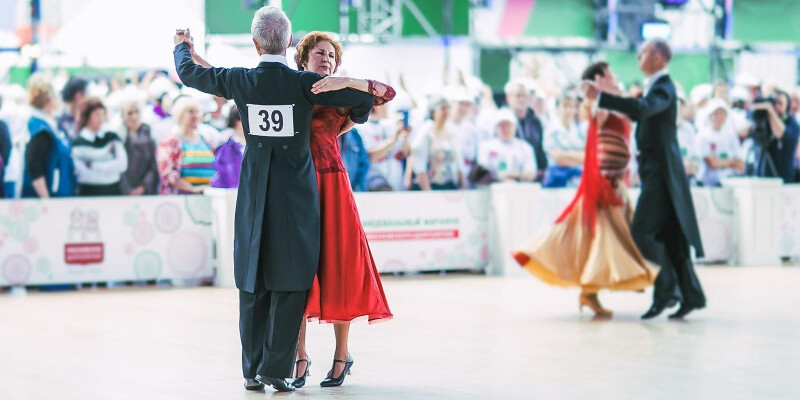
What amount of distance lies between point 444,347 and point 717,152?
Answer: 288 inches

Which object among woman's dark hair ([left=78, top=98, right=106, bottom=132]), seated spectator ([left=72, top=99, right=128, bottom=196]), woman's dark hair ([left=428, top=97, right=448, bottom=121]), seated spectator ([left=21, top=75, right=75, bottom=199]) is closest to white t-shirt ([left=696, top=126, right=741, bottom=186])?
woman's dark hair ([left=428, top=97, right=448, bottom=121])

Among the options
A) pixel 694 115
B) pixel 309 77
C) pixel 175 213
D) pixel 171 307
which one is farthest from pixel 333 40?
pixel 694 115

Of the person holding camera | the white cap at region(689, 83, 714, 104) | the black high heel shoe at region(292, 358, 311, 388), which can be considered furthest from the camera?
the white cap at region(689, 83, 714, 104)

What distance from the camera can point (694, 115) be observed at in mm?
15039

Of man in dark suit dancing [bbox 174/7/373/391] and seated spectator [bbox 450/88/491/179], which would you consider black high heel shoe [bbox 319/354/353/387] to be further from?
seated spectator [bbox 450/88/491/179]

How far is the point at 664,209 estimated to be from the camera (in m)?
9.30

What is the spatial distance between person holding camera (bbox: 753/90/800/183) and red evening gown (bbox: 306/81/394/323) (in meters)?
8.86

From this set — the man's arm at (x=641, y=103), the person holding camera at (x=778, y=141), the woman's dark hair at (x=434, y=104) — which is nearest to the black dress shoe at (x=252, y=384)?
the man's arm at (x=641, y=103)

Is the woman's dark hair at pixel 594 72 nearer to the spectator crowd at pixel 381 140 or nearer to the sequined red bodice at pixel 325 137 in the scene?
the spectator crowd at pixel 381 140

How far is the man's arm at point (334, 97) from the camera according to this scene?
5.95 meters

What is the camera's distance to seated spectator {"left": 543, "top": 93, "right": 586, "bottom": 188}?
43.3 feet

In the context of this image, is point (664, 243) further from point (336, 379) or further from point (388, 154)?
point (388, 154)

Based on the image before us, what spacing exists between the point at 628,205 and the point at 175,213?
13.9ft

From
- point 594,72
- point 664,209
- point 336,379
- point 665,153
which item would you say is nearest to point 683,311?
point 664,209
